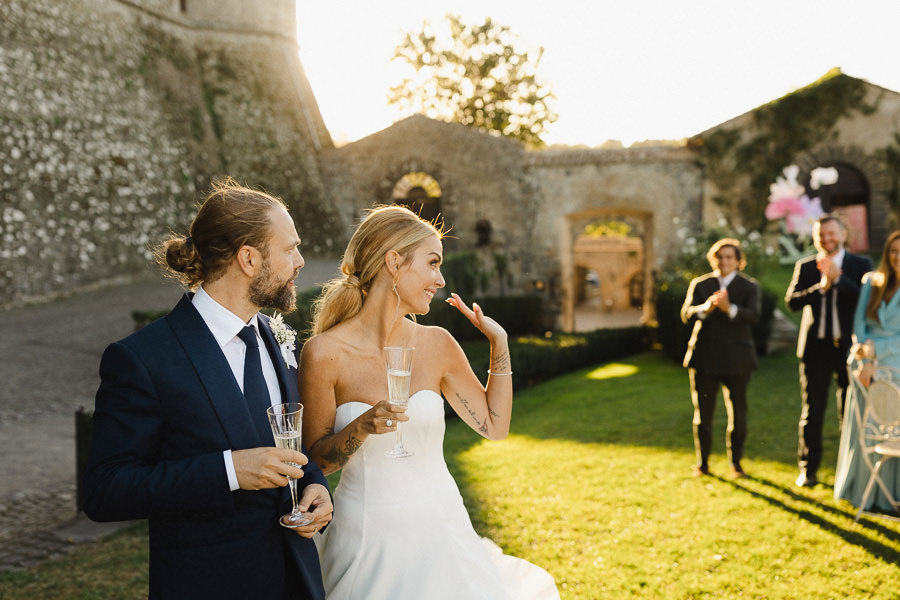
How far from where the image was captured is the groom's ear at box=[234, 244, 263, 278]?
1844 mm

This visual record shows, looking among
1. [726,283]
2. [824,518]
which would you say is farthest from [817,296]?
[824,518]

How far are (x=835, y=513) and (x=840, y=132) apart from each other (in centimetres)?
1397

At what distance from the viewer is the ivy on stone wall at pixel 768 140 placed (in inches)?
612

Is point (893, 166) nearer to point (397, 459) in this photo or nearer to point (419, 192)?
point (419, 192)

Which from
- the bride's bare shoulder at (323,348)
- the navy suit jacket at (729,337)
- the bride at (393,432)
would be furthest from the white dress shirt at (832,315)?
the bride's bare shoulder at (323,348)

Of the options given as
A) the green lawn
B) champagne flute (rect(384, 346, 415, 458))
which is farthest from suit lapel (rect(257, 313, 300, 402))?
the green lawn

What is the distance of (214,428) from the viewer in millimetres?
1702

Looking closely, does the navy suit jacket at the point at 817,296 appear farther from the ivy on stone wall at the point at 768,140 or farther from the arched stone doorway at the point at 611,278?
the arched stone doorway at the point at 611,278

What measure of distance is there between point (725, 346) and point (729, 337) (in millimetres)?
86

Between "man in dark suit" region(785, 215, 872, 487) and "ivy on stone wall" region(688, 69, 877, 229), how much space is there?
11.9 metres

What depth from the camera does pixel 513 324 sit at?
17.9 metres

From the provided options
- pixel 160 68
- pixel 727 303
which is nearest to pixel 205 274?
pixel 727 303

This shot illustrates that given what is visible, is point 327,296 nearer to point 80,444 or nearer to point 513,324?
point 80,444

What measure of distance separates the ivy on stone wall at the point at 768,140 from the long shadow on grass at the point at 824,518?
1260 centimetres
